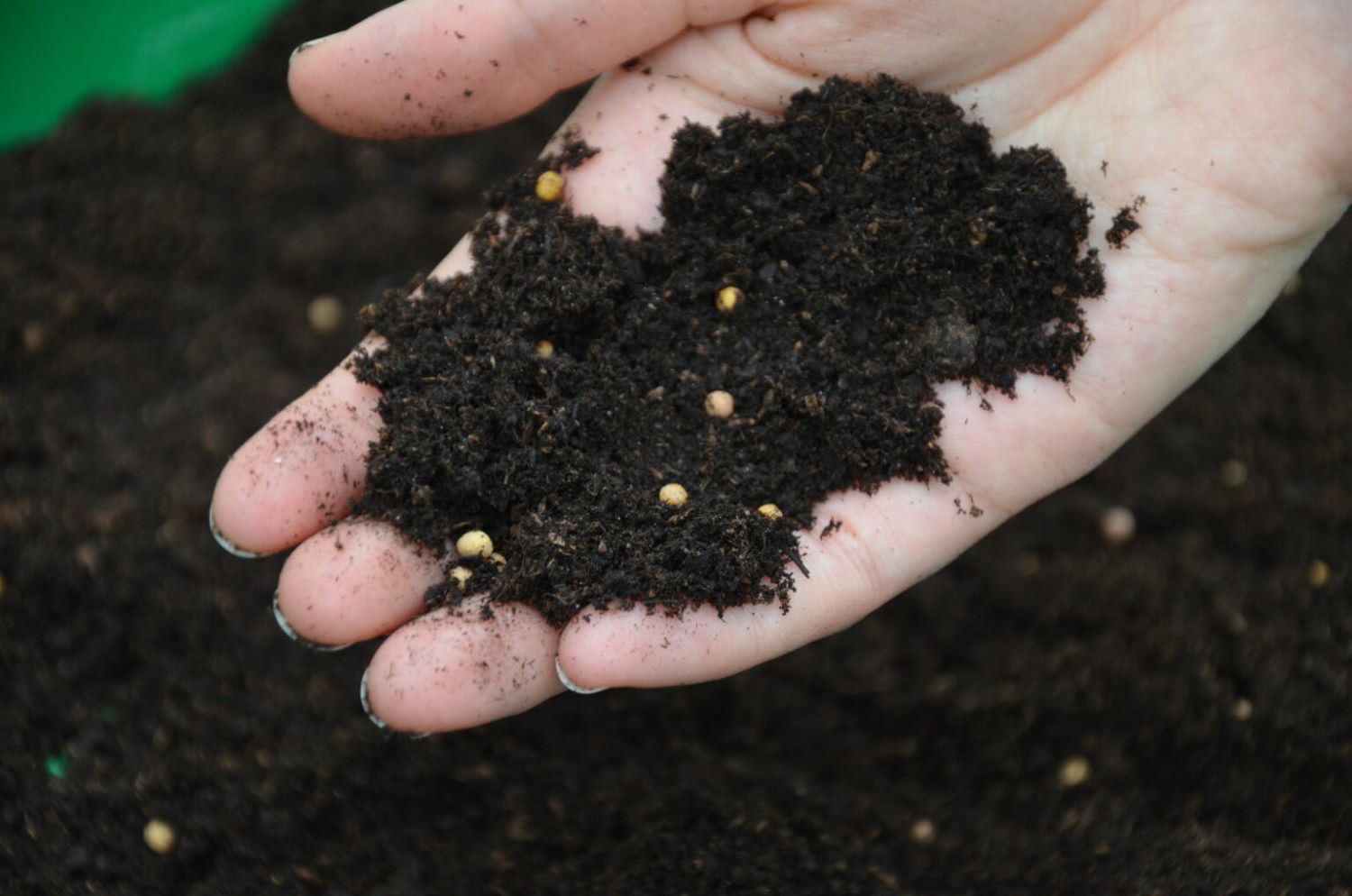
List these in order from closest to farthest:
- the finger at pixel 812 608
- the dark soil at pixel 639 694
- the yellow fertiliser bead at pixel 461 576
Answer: the finger at pixel 812 608, the yellow fertiliser bead at pixel 461 576, the dark soil at pixel 639 694

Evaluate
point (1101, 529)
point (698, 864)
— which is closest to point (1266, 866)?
point (1101, 529)

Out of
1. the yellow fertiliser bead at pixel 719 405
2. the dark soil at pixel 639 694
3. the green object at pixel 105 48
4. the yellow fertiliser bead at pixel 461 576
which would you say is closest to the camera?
the yellow fertiliser bead at pixel 461 576

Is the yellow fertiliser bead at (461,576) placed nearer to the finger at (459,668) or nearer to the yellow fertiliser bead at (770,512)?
the finger at (459,668)

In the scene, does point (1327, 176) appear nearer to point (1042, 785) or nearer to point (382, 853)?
point (1042, 785)

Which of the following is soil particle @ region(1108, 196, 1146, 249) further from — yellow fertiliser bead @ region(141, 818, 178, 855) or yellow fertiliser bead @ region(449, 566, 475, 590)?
yellow fertiliser bead @ region(141, 818, 178, 855)

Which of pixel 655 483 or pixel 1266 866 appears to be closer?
pixel 655 483

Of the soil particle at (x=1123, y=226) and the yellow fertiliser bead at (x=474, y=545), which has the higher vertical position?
the yellow fertiliser bead at (x=474, y=545)

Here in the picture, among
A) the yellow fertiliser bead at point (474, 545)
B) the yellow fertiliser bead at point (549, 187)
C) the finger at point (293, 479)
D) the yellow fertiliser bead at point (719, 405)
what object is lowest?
the yellow fertiliser bead at point (719, 405)

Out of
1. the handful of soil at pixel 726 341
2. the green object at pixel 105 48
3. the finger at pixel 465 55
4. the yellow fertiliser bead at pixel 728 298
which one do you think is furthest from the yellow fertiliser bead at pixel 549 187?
the green object at pixel 105 48
